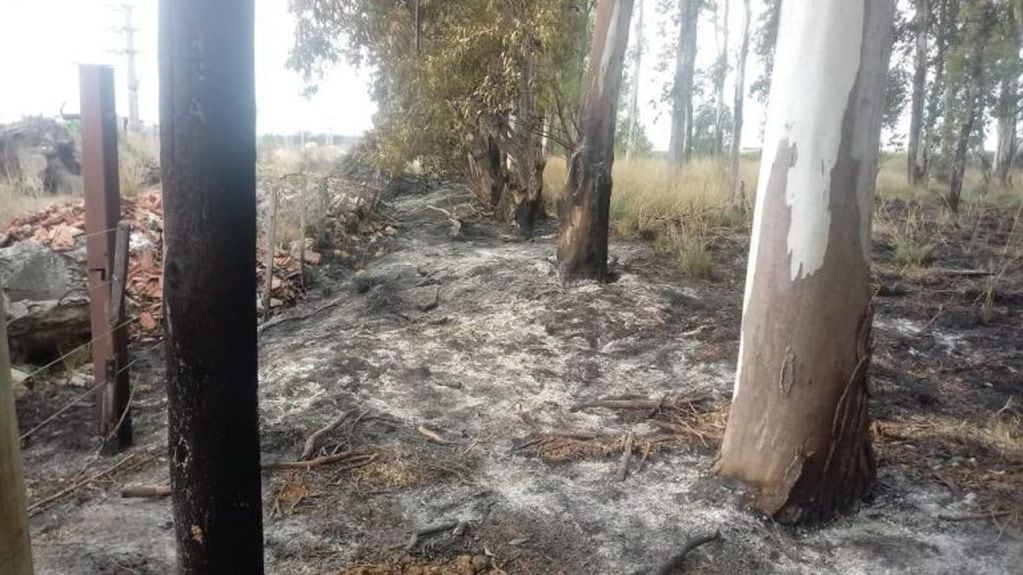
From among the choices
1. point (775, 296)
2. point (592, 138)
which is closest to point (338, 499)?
point (775, 296)

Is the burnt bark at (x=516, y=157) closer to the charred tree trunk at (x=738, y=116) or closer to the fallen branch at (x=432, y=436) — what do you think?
the charred tree trunk at (x=738, y=116)

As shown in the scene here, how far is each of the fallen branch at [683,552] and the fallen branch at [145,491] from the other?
2262mm

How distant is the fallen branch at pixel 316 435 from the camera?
12.6ft

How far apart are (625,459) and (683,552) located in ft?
2.76

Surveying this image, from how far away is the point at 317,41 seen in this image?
1179 cm

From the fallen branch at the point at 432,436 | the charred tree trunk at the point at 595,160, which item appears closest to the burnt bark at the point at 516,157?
the charred tree trunk at the point at 595,160

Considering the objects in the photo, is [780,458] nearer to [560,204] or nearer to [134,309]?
[560,204]

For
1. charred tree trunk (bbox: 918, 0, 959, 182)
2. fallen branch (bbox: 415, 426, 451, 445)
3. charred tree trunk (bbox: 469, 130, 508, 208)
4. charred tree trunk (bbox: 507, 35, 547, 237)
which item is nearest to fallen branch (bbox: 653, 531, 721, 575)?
fallen branch (bbox: 415, 426, 451, 445)

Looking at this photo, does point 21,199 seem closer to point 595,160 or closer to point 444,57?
point 444,57

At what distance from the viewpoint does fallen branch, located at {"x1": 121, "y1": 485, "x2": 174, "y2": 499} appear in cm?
346

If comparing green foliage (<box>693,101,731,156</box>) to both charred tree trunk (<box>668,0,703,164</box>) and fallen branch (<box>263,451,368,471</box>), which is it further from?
fallen branch (<box>263,451,368,471</box>)

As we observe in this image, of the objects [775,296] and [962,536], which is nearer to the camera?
[962,536]

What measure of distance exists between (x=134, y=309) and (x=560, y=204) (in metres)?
4.10

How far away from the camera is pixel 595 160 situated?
684cm
